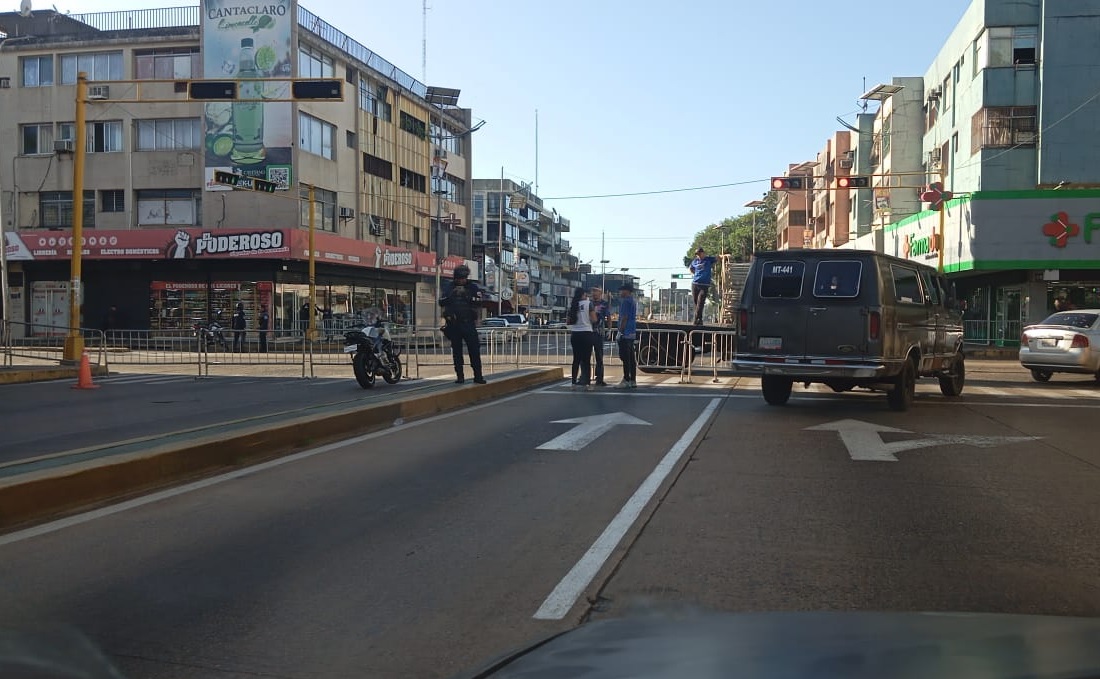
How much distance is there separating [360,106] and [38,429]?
4080cm

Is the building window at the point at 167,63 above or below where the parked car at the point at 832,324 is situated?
above

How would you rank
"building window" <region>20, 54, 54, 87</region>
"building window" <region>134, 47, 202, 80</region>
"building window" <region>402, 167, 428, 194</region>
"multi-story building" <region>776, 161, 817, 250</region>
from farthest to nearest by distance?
"multi-story building" <region>776, 161, 817, 250</region>, "building window" <region>402, 167, 428, 194</region>, "building window" <region>20, 54, 54, 87</region>, "building window" <region>134, 47, 202, 80</region>

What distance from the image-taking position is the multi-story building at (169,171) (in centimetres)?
4088

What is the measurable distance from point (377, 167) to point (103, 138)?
1405 cm

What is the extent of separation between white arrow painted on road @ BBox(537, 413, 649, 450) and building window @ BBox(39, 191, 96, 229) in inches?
1511

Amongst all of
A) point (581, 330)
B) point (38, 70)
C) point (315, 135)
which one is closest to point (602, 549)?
point (581, 330)

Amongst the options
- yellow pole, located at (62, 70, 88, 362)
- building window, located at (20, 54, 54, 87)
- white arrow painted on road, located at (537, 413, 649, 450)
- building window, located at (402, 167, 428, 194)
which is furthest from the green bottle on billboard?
white arrow painted on road, located at (537, 413, 649, 450)

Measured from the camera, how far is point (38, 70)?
44.0m

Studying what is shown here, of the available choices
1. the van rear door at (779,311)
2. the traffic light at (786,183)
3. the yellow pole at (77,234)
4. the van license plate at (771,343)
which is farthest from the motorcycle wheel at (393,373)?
the traffic light at (786,183)

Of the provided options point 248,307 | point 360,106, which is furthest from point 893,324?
point 360,106

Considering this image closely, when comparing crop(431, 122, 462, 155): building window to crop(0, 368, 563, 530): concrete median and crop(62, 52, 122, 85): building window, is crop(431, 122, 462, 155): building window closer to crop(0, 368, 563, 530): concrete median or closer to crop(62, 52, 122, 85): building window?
crop(62, 52, 122, 85): building window

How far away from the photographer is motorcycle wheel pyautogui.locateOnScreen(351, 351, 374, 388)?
647 inches

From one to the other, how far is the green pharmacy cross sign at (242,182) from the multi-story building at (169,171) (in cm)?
645

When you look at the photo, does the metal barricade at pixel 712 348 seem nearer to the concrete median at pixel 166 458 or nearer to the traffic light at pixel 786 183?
the concrete median at pixel 166 458
